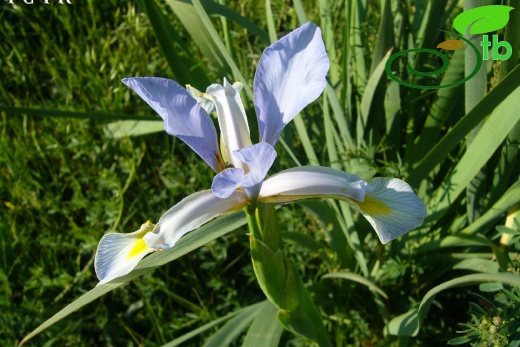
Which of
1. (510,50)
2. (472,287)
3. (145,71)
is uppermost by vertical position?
(510,50)

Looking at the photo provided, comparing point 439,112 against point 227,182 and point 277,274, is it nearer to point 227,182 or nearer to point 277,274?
point 277,274

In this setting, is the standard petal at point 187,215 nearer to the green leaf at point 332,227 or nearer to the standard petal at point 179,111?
the standard petal at point 179,111

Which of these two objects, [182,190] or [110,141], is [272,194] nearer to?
[182,190]

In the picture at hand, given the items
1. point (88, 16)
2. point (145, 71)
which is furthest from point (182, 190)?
point (88, 16)

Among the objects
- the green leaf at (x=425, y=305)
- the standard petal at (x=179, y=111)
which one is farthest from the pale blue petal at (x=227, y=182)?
the green leaf at (x=425, y=305)

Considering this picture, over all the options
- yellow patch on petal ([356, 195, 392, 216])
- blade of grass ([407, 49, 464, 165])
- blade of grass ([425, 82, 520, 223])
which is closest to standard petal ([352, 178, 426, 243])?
yellow patch on petal ([356, 195, 392, 216])

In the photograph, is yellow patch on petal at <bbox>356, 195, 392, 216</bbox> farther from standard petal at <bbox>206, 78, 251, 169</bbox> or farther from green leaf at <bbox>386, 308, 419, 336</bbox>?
green leaf at <bbox>386, 308, 419, 336</bbox>
